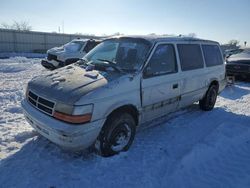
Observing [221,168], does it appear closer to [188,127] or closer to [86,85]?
[188,127]

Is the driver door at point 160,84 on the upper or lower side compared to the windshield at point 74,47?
lower

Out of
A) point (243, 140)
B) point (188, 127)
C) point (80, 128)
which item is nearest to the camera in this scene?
point (80, 128)

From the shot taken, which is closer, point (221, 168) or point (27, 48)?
point (221, 168)

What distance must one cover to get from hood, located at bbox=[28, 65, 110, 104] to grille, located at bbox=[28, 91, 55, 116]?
0.07 m

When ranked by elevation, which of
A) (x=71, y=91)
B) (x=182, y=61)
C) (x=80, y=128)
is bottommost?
(x=80, y=128)

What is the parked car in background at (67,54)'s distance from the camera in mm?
11398

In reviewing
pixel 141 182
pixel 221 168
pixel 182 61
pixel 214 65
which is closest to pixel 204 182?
pixel 221 168

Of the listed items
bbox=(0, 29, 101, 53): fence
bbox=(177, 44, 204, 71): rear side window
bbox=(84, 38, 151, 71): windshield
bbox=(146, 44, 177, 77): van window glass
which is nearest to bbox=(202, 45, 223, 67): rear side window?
bbox=(177, 44, 204, 71): rear side window

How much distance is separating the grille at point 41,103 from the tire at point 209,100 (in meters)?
4.54

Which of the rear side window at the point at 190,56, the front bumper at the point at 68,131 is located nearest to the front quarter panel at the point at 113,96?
the front bumper at the point at 68,131

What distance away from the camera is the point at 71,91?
133 inches

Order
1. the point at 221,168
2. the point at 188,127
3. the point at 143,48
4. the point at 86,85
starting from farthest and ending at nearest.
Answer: the point at 188,127 < the point at 143,48 < the point at 221,168 < the point at 86,85

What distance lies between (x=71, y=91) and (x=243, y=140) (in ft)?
12.0

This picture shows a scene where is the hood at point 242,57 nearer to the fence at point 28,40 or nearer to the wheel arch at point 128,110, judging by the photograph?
the wheel arch at point 128,110
